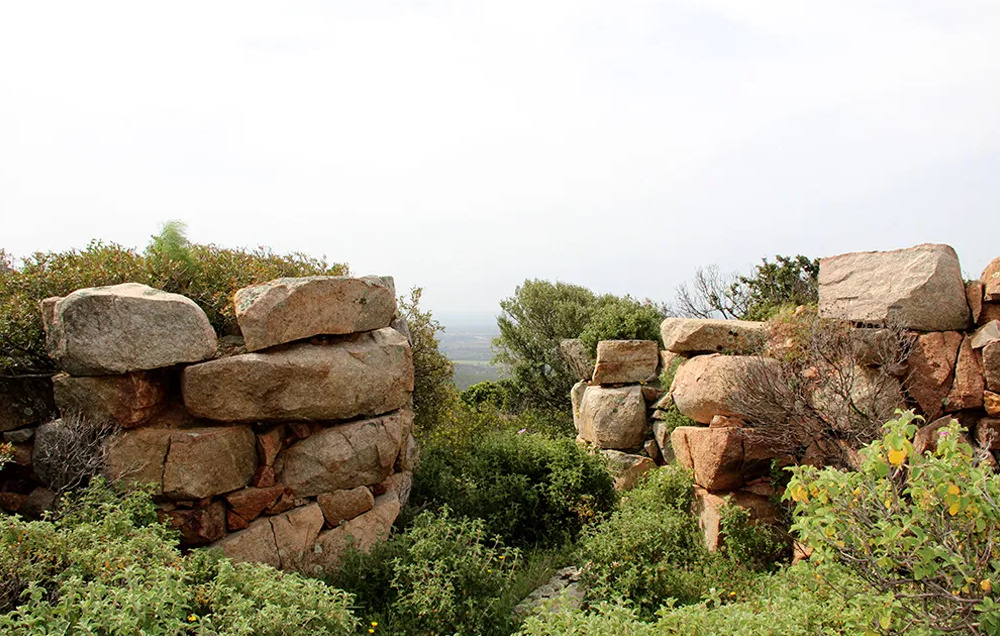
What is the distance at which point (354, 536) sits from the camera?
22.1ft

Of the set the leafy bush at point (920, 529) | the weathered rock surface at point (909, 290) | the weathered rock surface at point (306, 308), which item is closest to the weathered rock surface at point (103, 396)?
the weathered rock surface at point (306, 308)

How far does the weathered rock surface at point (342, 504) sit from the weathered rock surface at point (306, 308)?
1693 mm

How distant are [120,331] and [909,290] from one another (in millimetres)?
7281

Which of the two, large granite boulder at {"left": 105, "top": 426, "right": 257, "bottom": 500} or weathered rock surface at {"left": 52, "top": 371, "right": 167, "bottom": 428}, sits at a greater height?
weathered rock surface at {"left": 52, "top": 371, "right": 167, "bottom": 428}

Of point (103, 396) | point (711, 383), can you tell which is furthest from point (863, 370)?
point (103, 396)

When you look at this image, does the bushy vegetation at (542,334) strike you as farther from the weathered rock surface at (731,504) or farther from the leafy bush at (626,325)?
the weathered rock surface at (731,504)

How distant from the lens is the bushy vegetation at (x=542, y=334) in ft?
47.1

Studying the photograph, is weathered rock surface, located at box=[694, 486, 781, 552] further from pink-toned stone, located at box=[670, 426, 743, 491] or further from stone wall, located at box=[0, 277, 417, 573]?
stone wall, located at box=[0, 277, 417, 573]

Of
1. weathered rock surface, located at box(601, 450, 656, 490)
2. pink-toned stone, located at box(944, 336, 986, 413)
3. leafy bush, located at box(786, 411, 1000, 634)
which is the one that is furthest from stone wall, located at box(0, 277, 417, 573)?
pink-toned stone, located at box(944, 336, 986, 413)

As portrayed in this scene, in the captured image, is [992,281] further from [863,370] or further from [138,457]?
[138,457]

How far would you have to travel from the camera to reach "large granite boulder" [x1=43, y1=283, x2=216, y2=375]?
5.54 m

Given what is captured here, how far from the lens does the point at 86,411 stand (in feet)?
19.1

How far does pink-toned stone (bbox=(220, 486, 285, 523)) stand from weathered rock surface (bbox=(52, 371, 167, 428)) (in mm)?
1165

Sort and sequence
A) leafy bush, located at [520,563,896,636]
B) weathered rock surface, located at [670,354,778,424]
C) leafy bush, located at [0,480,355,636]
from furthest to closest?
weathered rock surface, located at [670,354,778,424], leafy bush, located at [520,563,896,636], leafy bush, located at [0,480,355,636]
